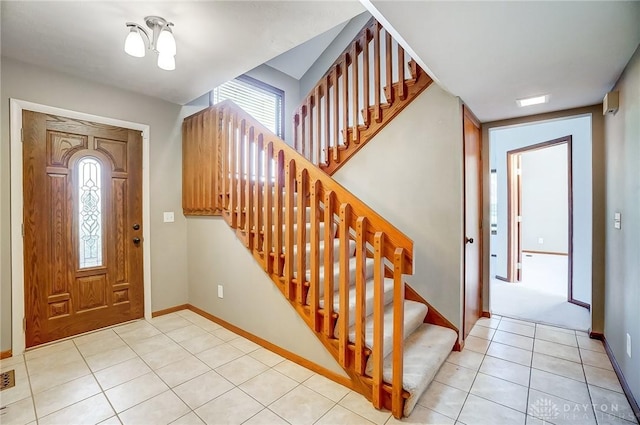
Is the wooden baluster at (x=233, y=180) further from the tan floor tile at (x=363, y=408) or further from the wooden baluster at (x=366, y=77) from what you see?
the tan floor tile at (x=363, y=408)

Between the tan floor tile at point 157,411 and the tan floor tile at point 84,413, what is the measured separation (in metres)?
0.12

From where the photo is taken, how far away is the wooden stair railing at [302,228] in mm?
1682

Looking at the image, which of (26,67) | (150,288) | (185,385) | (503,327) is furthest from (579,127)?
(26,67)

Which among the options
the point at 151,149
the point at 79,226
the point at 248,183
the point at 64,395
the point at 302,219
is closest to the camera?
the point at 64,395

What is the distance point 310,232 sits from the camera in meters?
2.03

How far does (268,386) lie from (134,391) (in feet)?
2.85

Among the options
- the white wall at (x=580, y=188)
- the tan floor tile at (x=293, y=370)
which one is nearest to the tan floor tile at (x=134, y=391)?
the tan floor tile at (x=293, y=370)

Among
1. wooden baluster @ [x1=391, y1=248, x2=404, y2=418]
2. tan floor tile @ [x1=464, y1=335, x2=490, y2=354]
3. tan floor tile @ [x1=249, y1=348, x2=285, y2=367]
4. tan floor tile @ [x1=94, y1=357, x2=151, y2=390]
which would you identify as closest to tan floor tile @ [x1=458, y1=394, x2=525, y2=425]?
wooden baluster @ [x1=391, y1=248, x2=404, y2=418]

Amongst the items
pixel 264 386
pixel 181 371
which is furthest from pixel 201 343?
pixel 264 386

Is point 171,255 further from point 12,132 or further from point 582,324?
point 582,324

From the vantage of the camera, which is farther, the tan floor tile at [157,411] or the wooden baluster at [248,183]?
the wooden baluster at [248,183]

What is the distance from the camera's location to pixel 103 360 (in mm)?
2275

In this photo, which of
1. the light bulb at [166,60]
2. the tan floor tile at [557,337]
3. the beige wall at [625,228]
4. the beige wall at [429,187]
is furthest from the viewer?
the tan floor tile at [557,337]

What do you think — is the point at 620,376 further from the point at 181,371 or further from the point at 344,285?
the point at 181,371
